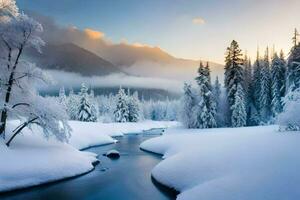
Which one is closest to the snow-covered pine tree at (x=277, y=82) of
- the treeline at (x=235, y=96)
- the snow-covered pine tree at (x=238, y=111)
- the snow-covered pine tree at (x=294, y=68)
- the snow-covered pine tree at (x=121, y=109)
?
Answer: the treeline at (x=235, y=96)

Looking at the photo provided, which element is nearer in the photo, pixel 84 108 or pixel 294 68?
pixel 294 68

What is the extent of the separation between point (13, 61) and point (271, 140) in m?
21.2

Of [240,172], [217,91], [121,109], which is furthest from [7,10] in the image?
[121,109]

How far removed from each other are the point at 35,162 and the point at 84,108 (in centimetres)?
5972

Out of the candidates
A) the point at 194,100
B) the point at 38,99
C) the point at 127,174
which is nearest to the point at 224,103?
the point at 194,100

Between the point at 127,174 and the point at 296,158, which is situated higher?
the point at 296,158

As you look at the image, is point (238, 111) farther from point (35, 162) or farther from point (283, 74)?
point (35, 162)

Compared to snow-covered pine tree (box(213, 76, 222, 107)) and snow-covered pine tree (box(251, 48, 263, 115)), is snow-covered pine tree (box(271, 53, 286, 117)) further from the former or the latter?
snow-covered pine tree (box(213, 76, 222, 107))

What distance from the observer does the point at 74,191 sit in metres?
22.5

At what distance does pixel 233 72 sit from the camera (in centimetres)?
6166

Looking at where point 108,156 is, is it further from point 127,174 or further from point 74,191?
point 74,191

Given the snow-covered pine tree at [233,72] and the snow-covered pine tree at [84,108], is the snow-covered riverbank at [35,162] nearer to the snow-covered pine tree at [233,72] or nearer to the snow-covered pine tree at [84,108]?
the snow-covered pine tree at [233,72]

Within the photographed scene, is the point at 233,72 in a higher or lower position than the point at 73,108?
higher

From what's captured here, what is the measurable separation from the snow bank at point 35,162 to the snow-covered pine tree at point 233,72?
36716 millimetres
